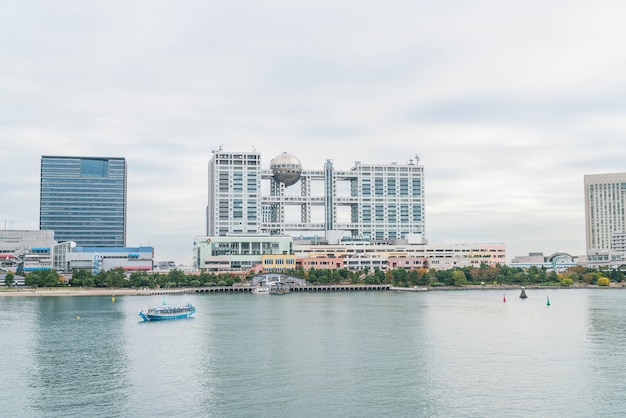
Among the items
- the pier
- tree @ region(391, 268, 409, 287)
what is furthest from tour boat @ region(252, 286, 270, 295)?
tree @ region(391, 268, 409, 287)

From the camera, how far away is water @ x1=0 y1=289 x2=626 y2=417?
143 feet

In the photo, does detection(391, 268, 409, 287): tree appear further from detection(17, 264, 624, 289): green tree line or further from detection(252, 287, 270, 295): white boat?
detection(252, 287, 270, 295): white boat

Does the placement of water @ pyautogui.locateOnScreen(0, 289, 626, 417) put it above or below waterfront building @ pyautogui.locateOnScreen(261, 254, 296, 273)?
below

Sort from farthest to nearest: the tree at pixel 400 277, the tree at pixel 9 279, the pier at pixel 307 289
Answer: the tree at pixel 400 277 < the pier at pixel 307 289 < the tree at pixel 9 279

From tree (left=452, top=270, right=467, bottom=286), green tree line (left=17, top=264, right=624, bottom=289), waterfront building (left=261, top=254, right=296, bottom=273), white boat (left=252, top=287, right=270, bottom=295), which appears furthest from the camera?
waterfront building (left=261, top=254, right=296, bottom=273)

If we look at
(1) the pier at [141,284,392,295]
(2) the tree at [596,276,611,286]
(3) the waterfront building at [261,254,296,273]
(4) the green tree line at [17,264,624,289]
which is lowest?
(1) the pier at [141,284,392,295]

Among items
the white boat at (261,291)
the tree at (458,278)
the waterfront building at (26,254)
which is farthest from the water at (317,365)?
the waterfront building at (26,254)

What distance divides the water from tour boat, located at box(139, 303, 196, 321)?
9.20 feet

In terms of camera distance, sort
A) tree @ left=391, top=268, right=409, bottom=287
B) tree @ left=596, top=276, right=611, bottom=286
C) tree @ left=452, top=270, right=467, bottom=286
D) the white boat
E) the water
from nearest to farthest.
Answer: the water
the white boat
tree @ left=452, top=270, right=467, bottom=286
tree @ left=391, top=268, right=409, bottom=287
tree @ left=596, top=276, right=611, bottom=286

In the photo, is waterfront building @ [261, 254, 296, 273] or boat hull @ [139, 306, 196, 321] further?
waterfront building @ [261, 254, 296, 273]

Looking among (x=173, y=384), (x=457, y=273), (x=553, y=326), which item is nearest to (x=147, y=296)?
(x=457, y=273)

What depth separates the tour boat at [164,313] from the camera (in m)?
95.2

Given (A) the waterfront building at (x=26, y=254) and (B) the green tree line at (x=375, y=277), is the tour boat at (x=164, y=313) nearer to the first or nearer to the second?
(B) the green tree line at (x=375, y=277)

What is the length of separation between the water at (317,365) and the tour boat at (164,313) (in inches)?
110
